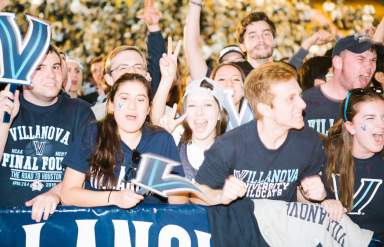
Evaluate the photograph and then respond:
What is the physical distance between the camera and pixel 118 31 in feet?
30.8

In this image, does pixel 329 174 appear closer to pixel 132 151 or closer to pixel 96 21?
pixel 132 151

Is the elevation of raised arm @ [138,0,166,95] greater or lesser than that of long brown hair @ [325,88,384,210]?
greater

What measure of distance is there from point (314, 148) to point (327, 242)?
0.59 metres

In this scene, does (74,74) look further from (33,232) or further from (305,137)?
(305,137)

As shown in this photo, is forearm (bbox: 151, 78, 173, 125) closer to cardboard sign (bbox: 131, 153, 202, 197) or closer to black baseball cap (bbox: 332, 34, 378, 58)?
cardboard sign (bbox: 131, 153, 202, 197)

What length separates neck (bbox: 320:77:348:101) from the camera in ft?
16.8

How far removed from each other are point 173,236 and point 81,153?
0.75 m

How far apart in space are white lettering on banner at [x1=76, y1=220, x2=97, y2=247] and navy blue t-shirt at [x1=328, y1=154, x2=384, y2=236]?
5.04 feet

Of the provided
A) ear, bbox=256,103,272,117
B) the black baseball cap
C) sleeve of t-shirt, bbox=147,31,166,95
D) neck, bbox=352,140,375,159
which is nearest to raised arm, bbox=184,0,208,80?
sleeve of t-shirt, bbox=147,31,166,95

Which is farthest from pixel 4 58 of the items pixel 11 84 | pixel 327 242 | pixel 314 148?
pixel 327 242

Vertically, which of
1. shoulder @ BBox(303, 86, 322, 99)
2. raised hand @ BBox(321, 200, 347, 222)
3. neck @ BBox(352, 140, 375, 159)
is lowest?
raised hand @ BBox(321, 200, 347, 222)

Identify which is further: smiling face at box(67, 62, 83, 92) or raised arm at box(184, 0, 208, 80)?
smiling face at box(67, 62, 83, 92)

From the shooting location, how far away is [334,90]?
16.9 ft

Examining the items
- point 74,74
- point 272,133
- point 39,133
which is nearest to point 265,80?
point 272,133
